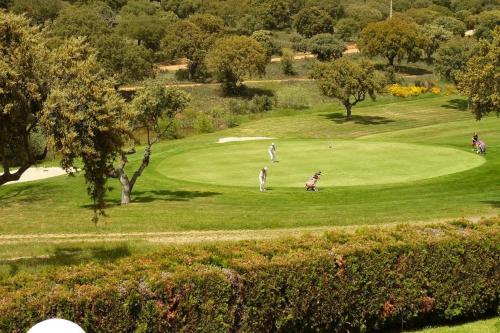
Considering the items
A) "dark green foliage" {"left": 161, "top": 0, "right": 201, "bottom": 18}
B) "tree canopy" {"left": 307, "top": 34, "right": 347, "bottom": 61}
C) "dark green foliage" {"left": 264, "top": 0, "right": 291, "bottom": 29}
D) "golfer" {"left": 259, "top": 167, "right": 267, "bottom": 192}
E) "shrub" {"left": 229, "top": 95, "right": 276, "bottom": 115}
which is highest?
"dark green foliage" {"left": 161, "top": 0, "right": 201, "bottom": 18}

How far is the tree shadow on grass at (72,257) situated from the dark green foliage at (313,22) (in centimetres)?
14045

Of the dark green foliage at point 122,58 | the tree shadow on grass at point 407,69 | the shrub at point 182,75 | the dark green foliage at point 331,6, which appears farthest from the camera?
the dark green foliage at point 331,6

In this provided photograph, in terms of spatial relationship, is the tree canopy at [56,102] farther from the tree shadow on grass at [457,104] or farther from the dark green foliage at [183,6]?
the dark green foliage at [183,6]

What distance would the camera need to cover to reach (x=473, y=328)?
17.4 metres

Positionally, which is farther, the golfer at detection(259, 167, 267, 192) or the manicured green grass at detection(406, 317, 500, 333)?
the golfer at detection(259, 167, 267, 192)

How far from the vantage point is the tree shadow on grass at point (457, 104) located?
301 feet

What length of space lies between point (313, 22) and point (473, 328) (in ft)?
479

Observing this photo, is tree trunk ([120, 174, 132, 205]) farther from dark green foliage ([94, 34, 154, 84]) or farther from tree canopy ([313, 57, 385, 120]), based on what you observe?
dark green foliage ([94, 34, 154, 84])

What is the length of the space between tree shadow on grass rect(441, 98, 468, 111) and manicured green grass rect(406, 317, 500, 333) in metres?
77.5

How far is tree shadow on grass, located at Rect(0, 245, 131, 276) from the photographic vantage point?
2012cm

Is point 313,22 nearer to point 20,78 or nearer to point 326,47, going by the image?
point 326,47

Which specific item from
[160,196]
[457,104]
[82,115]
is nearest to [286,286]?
[82,115]

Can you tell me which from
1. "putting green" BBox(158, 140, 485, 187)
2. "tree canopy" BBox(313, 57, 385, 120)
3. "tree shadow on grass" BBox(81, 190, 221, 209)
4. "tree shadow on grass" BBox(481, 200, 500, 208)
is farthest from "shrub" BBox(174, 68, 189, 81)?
"tree shadow on grass" BBox(481, 200, 500, 208)

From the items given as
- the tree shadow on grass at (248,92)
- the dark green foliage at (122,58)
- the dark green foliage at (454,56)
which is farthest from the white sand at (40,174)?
the dark green foliage at (454,56)
